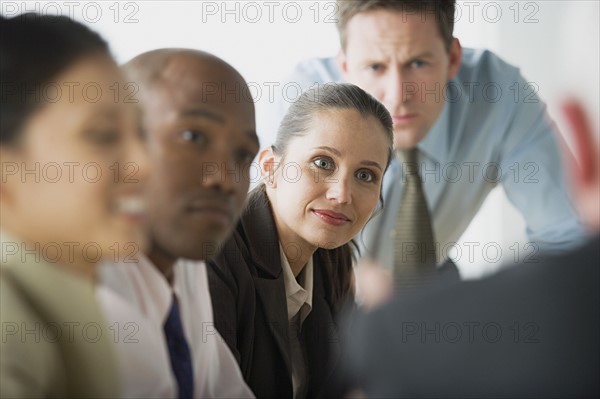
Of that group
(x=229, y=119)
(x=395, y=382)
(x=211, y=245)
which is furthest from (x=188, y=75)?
(x=395, y=382)

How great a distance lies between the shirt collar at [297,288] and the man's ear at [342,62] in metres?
0.31

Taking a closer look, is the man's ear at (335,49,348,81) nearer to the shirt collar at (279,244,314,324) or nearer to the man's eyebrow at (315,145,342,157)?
the man's eyebrow at (315,145,342,157)

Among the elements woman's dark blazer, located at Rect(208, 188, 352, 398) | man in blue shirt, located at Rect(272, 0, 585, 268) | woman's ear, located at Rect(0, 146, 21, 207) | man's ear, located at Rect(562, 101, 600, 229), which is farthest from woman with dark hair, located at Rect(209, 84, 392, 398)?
man's ear, located at Rect(562, 101, 600, 229)

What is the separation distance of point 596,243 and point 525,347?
0.10m

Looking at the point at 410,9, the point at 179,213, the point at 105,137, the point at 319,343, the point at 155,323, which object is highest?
the point at 410,9

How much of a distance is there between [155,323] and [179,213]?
137 mm

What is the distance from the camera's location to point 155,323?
3.66 ft

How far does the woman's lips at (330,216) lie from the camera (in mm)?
1327

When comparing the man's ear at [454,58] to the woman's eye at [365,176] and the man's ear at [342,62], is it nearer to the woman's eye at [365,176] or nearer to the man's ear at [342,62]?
the man's ear at [342,62]

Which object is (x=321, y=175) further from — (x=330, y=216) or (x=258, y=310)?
(x=258, y=310)

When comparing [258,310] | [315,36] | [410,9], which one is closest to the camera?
[258,310]

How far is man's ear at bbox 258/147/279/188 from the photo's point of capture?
1.30 meters

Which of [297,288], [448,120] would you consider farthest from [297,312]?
[448,120]

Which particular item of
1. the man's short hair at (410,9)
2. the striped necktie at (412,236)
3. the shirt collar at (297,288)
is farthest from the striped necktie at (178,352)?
the man's short hair at (410,9)
